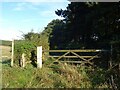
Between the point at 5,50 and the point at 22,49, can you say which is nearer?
the point at 22,49

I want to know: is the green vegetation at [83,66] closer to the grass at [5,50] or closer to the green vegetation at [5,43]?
the green vegetation at [5,43]

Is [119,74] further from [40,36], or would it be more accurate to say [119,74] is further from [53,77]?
[40,36]

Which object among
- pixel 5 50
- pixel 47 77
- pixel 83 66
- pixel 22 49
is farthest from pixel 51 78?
pixel 5 50

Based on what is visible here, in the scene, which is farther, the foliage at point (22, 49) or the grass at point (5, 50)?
the grass at point (5, 50)

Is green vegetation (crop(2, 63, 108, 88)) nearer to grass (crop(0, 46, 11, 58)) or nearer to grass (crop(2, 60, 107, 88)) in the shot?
grass (crop(2, 60, 107, 88))

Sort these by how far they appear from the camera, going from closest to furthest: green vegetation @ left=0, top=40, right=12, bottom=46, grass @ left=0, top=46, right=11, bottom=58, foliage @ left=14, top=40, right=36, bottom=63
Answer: foliage @ left=14, top=40, right=36, bottom=63 → green vegetation @ left=0, top=40, right=12, bottom=46 → grass @ left=0, top=46, right=11, bottom=58

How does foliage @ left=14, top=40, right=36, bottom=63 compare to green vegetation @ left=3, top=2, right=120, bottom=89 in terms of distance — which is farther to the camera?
foliage @ left=14, top=40, right=36, bottom=63

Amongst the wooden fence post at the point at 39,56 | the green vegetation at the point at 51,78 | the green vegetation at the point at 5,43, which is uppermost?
the green vegetation at the point at 5,43

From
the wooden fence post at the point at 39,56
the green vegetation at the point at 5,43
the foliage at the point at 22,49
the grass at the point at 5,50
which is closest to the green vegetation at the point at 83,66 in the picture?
the foliage at the point at 22,49

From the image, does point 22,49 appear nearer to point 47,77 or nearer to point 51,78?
point 47,77

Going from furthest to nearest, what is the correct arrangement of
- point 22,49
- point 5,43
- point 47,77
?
point 5,43 < point 22,49 < point 47,77

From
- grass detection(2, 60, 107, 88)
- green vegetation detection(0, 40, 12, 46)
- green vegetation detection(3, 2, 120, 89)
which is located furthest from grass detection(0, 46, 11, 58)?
grass detection(2, 60, 107, 88)

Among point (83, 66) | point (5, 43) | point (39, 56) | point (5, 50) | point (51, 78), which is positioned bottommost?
point (51, 78)

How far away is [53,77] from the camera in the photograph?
1819 centimetres
